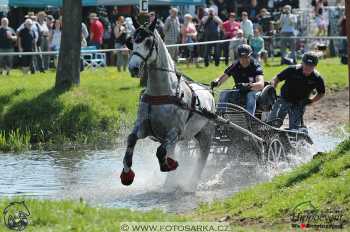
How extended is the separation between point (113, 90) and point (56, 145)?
13.3ft

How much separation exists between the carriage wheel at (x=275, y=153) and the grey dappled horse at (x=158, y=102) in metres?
1.74

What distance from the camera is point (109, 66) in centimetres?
3103

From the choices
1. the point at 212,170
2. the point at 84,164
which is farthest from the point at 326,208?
the point at 84,164

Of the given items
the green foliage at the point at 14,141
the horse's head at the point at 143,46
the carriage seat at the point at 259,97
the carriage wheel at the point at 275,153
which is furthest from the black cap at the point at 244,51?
the green foliage at the point at 14,141

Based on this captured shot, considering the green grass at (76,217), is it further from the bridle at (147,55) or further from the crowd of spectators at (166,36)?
the crowd of spectators at (166,36)

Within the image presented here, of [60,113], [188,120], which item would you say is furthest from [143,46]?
[60,113]

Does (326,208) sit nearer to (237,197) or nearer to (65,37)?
(237,197)

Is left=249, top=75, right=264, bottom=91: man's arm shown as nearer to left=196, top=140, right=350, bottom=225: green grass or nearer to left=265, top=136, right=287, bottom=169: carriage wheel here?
left=265, top=136, right=287, bottom=169: carriage wheel

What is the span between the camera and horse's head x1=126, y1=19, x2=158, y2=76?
41.9 feet

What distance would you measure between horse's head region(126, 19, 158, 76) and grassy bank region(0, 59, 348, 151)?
646cm

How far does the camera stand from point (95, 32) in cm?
3222

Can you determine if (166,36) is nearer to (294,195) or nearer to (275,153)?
(275,153)

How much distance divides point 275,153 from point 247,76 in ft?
4.24

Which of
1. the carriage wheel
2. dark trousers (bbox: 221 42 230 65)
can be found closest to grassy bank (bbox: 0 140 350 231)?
the carriage wheel
